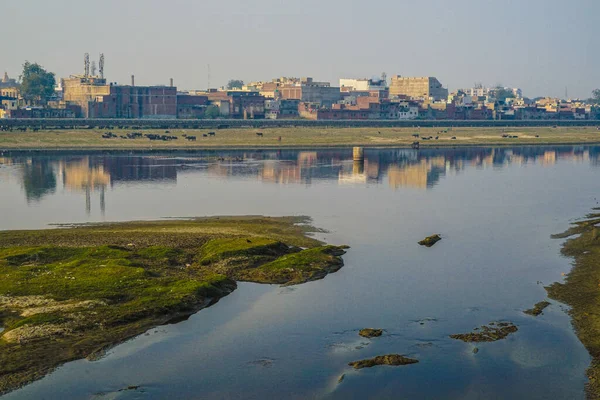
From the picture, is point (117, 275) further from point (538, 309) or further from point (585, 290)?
point (585, 290)

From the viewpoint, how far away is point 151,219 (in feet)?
185

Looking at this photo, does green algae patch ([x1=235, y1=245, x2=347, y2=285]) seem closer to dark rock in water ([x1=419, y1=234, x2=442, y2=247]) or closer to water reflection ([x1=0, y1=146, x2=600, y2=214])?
dark rock in water ([x1=419, y1=234, x2=442, y2=247])

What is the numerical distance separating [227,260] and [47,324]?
12641mm

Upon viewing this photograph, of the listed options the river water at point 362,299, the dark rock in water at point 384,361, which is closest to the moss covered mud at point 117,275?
the river water at point 362,299

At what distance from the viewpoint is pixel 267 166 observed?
339 feet

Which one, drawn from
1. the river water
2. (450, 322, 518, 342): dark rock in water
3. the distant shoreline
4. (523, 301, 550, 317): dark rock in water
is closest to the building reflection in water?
the river water

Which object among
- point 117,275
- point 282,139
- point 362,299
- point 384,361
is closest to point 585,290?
point 362,299

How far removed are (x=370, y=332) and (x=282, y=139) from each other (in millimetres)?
124679

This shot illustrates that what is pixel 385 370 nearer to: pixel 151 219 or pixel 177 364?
pixel 177 364

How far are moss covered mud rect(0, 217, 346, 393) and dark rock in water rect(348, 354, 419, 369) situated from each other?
28.7 feet

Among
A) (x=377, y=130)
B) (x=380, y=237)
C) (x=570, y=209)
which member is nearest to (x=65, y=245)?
(x=380, y=237)

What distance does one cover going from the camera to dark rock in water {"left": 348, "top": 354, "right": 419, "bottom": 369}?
26.7 meters

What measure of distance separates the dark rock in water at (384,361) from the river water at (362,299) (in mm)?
377

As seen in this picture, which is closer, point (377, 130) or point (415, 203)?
point (415, 203)
